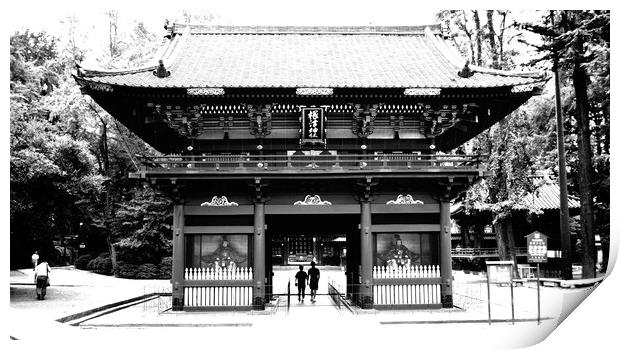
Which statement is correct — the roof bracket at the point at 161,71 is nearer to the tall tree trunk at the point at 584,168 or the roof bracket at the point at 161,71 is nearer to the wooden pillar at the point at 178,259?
the wooden pillar at the point at 178,259

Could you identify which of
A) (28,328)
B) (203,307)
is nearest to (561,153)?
(203,307)

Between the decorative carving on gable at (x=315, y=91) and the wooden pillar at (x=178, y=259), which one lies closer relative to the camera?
the decorative carving on gable at (x=315, y=91)

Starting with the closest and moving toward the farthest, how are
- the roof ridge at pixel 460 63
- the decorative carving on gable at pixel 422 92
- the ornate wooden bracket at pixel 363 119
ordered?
1. the decorative carving on gable at pixel 422 92
2. the ornate wooden bracket at pixel 363 119
3. the roof ridge at pixel 460 63

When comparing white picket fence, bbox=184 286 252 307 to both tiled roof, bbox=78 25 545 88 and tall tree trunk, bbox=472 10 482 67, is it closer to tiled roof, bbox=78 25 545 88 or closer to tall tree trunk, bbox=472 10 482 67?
tiled roof, bbox=78 25 545 88

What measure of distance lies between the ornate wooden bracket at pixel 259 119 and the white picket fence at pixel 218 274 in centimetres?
426

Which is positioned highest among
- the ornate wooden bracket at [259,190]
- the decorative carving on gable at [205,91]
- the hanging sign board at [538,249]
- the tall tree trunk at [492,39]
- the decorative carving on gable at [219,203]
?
the tall tree trunk at [492,39]

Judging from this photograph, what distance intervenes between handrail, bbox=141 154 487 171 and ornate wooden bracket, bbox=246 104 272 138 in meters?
0.83

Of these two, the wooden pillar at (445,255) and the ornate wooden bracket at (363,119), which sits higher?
the ornate wooden bracket at (363,119)

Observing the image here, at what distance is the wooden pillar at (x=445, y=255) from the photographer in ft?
53.9

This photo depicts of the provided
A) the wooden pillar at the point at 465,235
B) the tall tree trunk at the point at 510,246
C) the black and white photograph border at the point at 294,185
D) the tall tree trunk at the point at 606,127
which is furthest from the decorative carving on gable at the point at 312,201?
the wooden pillar at the point at 465,235

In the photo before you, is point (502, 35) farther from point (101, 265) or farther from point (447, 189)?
point (101, 265)

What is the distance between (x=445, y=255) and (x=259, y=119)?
23.3 feet

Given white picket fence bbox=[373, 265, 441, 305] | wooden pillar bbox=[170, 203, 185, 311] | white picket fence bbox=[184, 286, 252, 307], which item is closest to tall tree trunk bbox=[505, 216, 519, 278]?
white picket fence bbox=[373, 265, 441, 305]

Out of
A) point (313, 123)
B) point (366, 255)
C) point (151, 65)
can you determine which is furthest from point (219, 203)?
point (151, 65)
